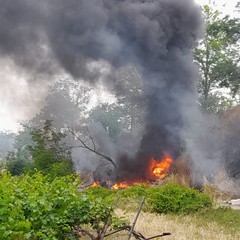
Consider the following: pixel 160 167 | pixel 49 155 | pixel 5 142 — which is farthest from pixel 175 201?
pixel 5 142

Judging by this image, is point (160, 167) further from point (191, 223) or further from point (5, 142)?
point (5, 142)

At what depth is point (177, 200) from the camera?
11.5m

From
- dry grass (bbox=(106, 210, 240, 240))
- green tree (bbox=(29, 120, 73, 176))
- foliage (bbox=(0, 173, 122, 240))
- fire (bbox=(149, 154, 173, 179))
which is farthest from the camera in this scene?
fire (bbox=(149, 154, 173, 179))

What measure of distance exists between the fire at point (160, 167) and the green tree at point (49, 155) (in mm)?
4701

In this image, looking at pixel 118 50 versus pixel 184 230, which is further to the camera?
pixel 118 50

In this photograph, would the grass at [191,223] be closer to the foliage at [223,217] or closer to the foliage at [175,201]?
the foliage at [223,217]

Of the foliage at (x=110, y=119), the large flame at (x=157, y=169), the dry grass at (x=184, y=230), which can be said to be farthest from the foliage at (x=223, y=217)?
the foliage at (x=110, y=119)

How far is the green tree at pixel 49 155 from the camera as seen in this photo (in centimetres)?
1842

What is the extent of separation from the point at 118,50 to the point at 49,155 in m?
7.92

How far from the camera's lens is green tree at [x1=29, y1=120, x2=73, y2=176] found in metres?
18.4

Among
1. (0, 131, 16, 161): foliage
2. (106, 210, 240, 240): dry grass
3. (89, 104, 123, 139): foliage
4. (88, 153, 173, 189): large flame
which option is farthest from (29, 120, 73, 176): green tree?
(0, 131, 16, 161): foliage

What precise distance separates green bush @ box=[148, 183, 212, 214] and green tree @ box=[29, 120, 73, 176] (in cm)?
733

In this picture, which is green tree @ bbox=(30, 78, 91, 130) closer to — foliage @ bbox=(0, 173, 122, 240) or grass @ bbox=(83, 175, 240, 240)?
grass @ bbox=(83, 175, 240, 240)

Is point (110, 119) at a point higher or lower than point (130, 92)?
lower
